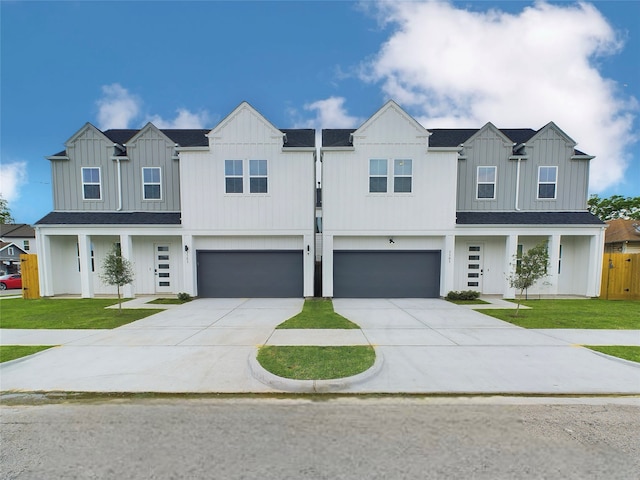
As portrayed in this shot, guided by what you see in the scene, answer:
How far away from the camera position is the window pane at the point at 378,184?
12.1 m

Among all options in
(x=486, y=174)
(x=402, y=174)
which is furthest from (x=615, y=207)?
(x=402, y=174)

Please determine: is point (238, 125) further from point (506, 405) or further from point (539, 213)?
point (539, 213)

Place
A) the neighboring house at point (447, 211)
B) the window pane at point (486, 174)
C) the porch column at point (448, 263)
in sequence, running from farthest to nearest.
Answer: the window pane at point (486, 174) < the porch column at point (448, 263) < the neighboring house at point (447, 211)

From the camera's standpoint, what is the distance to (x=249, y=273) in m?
12.7

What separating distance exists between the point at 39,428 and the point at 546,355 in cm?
827

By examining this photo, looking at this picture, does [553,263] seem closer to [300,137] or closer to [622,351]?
[622,351]

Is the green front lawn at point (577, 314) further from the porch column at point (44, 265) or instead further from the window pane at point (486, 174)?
the porch column at point (44, 265)

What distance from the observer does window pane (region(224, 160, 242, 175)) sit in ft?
39.7

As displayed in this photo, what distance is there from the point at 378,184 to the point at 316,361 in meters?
8.64

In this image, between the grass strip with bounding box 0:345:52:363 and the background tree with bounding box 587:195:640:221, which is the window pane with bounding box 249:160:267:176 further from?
the background tree with bounding box 587:195:640:221

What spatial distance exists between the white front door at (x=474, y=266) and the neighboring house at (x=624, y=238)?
1723cm

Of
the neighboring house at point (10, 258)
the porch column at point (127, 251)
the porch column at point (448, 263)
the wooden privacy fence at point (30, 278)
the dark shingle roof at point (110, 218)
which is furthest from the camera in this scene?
the neighboring house at point (10, 258)

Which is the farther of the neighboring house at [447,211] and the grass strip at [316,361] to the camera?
the neighboring house at [447,211]

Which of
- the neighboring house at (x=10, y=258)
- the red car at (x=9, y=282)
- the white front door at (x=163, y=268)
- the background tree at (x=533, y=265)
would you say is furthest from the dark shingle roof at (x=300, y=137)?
the neighboring house at (x=10, y=258)
